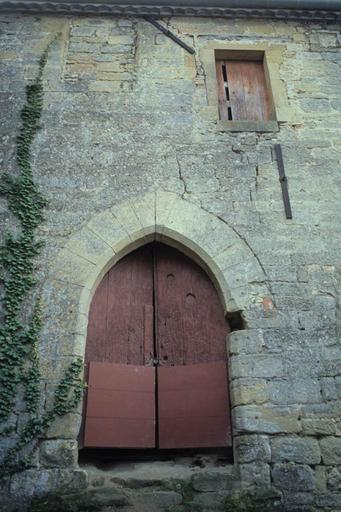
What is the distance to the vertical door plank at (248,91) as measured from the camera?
578cm

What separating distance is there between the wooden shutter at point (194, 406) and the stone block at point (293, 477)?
1.61ft

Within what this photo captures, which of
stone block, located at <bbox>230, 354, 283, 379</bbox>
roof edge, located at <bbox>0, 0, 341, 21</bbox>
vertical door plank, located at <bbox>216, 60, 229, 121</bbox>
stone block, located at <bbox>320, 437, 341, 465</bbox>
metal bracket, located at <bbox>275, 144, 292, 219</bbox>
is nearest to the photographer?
stone block, located at <bbox>320, 437, 341, 465</bbox>

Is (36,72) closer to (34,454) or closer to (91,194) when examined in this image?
(91,194)

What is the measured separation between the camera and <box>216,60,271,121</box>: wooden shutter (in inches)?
227

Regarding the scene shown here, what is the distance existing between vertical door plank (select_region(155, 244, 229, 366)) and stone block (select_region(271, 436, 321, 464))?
90 centimetres

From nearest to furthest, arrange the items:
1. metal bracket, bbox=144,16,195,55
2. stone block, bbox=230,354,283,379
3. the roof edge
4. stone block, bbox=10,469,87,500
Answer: stone block, bbox=10,469,87,500
stone block, bbox=230,354,283,379
metal bracket, bbox=144,16,195,55
the roof edge

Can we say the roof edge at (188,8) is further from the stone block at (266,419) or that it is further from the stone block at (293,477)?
the stone block at (293,477)

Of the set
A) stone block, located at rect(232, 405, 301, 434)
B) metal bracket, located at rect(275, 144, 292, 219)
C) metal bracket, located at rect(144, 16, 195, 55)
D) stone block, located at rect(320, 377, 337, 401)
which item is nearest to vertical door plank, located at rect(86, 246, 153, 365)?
stone block, located at rect(232, 405, 301, 434)

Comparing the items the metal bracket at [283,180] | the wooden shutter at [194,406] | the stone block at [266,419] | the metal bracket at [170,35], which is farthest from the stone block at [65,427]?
the metal bracket at [170,35]

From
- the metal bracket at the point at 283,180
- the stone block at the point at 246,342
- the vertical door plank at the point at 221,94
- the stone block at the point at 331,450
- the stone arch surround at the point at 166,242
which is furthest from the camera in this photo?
the vertical door plank at the point at 221,94

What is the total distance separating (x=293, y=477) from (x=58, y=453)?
187cm

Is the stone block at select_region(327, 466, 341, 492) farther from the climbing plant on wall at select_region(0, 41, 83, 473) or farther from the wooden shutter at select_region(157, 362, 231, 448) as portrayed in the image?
the climbing plant on wall at select_region(0, 41, 83, 473)

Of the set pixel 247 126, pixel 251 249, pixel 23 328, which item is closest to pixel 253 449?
pixel 251 249

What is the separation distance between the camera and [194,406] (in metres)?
4.43
